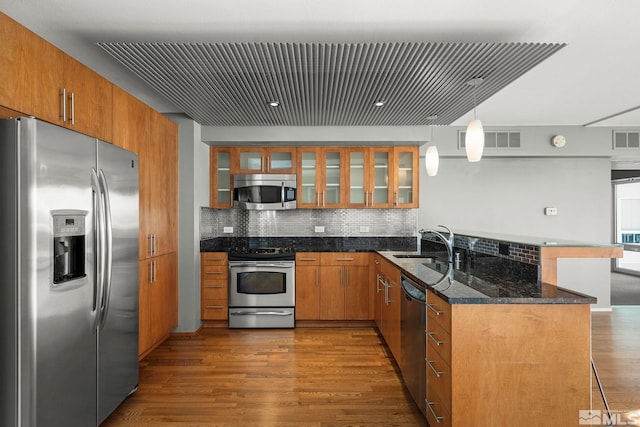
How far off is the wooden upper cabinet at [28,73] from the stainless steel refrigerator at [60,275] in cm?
27

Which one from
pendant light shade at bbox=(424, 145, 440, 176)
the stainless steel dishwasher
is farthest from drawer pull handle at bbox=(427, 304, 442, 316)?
pendant light shade at bbox=(424, 145, 440, 176)

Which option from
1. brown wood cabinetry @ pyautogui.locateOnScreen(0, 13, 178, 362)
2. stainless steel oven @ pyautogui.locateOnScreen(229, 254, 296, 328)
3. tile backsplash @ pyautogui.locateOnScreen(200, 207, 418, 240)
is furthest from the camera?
tile backsplash @ pyautogui.locateOnScreen(200, 207, 418, 240)

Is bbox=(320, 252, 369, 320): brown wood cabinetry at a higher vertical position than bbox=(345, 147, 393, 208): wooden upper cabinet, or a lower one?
lower

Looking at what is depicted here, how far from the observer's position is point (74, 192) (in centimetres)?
201

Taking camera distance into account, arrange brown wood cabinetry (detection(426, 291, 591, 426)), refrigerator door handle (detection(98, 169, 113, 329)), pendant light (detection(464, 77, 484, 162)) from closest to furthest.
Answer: brown wood cabinetry (detection(426, 291, 591, 426))
refrigerator door handle (detection(98, 169, 113, 329))
pendant light (detection(464, 77, 484, 162))

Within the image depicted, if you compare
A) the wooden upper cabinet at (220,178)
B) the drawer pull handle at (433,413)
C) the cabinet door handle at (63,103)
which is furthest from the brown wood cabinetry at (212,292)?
the drawer pull handle at (433,413)

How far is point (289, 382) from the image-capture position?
302 centimetres

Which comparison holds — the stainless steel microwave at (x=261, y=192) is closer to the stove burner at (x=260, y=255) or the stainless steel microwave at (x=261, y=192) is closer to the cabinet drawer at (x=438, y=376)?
the stove burner at (x=260, y=255)

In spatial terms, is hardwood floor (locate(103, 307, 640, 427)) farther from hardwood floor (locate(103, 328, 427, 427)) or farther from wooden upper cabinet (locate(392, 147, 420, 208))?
wooden upper cabinet (locate(392, 147, 420, 208))

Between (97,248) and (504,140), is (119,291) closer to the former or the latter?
(97,248)

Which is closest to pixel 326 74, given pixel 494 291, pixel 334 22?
pixel 334 22

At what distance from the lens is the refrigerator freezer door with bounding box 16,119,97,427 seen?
68.2 inches

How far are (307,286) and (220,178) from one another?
Answer: 1.69 meters

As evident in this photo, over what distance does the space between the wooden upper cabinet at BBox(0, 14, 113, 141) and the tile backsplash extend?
2.57 m
